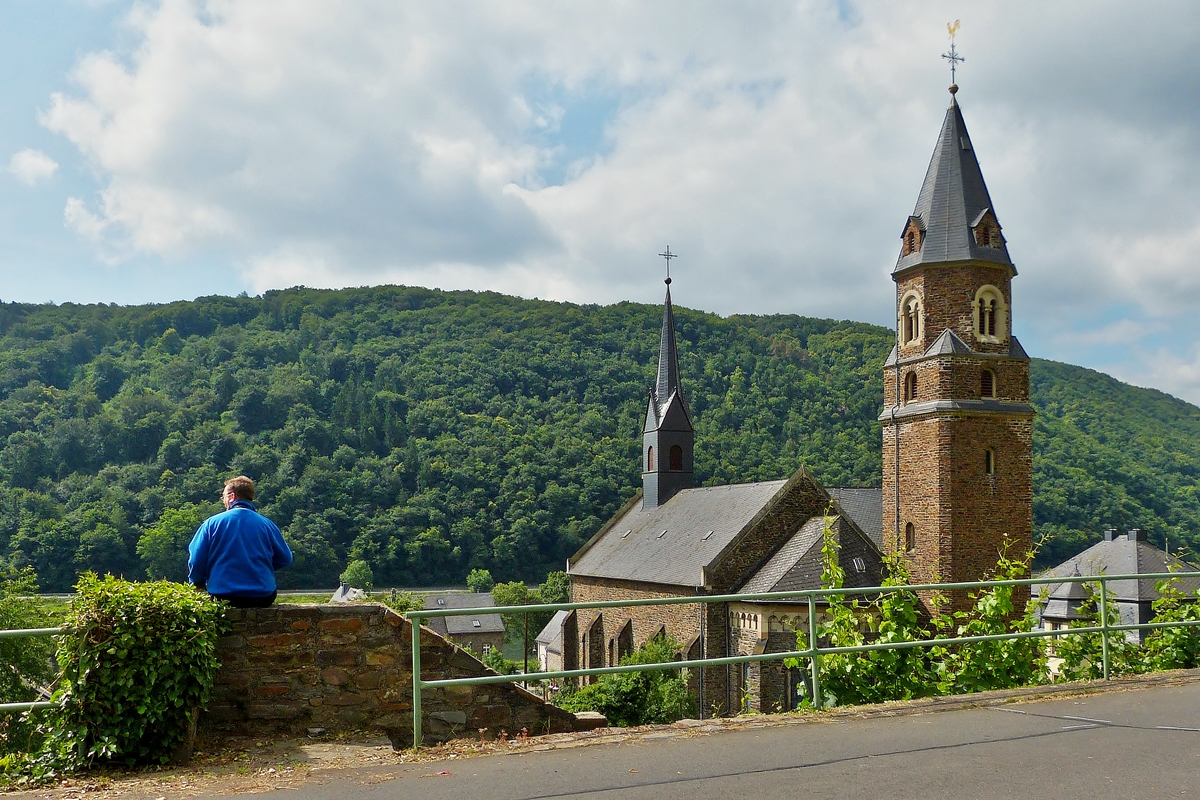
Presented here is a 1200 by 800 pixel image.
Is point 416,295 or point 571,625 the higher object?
point 416,295

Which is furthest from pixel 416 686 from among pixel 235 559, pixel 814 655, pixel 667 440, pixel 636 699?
pixel 667 440

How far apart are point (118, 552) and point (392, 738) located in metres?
78.9

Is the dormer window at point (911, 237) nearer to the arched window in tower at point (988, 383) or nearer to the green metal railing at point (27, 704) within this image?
the arched window in tower at point (988, 383)

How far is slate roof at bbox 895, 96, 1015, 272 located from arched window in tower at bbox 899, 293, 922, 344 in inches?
33.7

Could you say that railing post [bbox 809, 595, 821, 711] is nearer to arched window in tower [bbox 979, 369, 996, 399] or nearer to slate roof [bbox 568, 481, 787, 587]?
arched window in tower [bbox 979, 369, 996, 399]

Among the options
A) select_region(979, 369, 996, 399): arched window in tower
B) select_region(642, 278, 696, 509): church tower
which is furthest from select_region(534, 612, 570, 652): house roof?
select_region(979, 369, 996, 399): arched window in tower

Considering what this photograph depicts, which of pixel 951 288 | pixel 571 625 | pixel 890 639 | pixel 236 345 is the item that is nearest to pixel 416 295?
pixel 236 345

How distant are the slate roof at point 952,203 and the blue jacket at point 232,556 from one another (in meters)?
21.6

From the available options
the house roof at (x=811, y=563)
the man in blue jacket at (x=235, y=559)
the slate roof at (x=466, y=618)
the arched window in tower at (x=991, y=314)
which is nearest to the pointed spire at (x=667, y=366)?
the house roof at (x=811, y=563)

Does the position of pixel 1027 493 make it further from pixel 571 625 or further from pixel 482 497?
pixel 482 497

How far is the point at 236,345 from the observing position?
10931 cm

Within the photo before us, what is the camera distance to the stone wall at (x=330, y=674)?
20.9 feet

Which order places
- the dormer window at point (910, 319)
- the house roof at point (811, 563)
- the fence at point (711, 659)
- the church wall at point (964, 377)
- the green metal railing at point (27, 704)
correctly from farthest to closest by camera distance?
the house roof at point (811, 563) → the dormer window at point (910, 319) → the church wall at point (964, 377) → the fence at point (711, 659) → the green metal railing at point (27, 704)

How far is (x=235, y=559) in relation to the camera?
20.8ft
